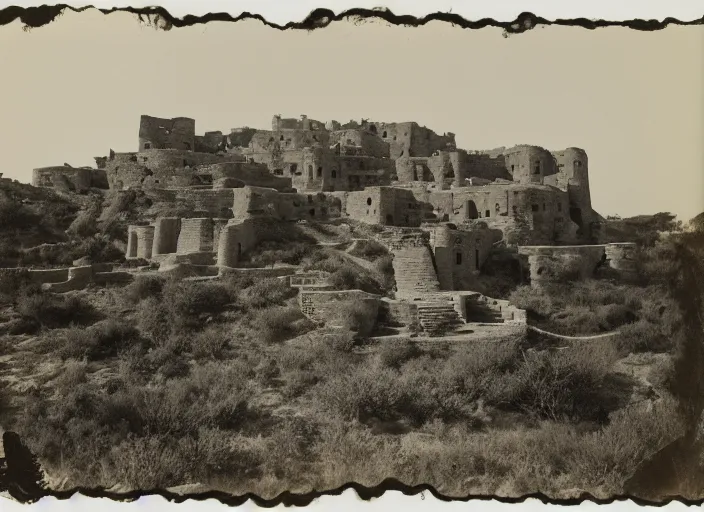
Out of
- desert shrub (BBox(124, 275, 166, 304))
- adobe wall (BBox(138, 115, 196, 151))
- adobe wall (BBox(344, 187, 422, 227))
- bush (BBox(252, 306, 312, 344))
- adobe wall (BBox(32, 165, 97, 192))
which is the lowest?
bush (BBox(252, 306, 312, 344))

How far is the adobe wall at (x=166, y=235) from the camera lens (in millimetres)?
15391

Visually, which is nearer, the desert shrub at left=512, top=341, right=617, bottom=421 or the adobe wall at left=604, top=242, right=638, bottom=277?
the desert shrub at left=512, top=341, right=617, bottom=421

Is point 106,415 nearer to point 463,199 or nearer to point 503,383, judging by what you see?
point 503,383

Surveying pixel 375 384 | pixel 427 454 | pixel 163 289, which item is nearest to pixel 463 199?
pixel 163 289

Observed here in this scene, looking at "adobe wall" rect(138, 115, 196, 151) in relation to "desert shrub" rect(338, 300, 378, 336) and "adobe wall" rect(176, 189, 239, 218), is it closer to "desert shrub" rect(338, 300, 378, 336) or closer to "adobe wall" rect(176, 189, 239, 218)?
"adobe wall" rect(176, 189, 239, 218)

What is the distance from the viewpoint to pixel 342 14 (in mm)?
5320

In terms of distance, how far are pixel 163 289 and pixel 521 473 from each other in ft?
29.8

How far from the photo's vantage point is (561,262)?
16.1 metres

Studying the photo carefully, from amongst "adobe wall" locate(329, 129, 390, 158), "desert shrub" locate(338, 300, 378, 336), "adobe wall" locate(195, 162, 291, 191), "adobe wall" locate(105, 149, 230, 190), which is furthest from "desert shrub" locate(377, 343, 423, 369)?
"adobe wall" locate(329, 129, 390, 158)

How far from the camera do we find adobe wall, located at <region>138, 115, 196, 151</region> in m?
21.9

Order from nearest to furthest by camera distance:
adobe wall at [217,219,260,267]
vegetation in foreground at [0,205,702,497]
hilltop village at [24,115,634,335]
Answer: vegetation in foreground at [0,205,702,497], hilltop village at [24,115,634,335], adobe wall at [217,219,260,267]

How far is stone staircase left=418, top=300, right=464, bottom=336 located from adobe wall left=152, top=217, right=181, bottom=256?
325 inches

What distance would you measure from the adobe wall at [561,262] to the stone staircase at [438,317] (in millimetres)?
5304

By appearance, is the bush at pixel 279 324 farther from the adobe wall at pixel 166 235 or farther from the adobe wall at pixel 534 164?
the adobe wall at pixel 534 164
